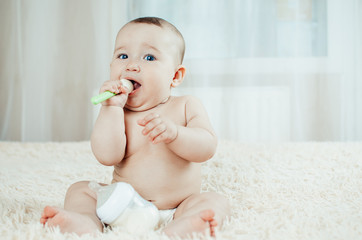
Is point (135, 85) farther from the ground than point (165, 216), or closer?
farther from the ground

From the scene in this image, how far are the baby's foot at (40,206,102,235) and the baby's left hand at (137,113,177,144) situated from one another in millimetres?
181

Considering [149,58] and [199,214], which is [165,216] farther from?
[149,58]

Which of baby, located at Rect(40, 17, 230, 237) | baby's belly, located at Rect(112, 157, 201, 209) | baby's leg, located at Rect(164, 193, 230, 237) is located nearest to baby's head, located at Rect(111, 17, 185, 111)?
baby, located at Rect(40, 17, 230, 237)

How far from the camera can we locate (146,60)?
83 centimetres

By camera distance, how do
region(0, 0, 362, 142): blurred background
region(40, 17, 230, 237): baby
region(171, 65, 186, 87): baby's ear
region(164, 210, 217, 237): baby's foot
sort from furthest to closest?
region(0, 0, 362, 142): blurred background < region(171, 65, 186, 87): baby's ear < region(40, 17, 230, 237): baby < region(164, 210, 217, 237): baby's foot

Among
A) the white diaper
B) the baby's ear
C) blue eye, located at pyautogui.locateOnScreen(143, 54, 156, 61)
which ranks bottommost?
the white diaper

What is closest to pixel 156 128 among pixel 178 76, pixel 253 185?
pixel 178 76

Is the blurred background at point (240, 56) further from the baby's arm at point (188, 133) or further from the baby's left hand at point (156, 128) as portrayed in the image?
the baby's left hand at point (156, 128)

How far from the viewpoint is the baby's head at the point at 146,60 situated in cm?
81

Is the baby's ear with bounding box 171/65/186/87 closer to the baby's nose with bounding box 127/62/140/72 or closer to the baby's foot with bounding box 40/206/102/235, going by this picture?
the baby's nose with bounding box 127/62/140/72

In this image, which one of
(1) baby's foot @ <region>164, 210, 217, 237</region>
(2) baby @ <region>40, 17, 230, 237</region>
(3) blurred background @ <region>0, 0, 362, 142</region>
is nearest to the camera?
(1) baby's foot @ <region>164, 210, 217, 237</region>

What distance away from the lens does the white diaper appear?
0.76 m

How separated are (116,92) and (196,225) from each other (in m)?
0.31

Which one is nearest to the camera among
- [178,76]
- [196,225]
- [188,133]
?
[196,225]
